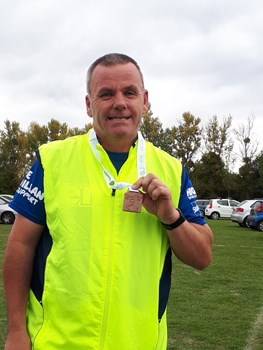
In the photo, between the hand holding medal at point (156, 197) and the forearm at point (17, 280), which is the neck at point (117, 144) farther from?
the forearm at point (17, 280)

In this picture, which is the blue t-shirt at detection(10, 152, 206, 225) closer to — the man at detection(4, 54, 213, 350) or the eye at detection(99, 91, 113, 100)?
the man at detection(4, 54, 213, 350)

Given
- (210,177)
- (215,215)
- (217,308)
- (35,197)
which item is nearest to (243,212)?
(215,215)

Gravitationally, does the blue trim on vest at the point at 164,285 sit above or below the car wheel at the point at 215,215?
above

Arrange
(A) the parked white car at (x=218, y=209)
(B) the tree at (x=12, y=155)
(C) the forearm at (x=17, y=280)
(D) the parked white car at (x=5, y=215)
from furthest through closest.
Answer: (B) the tree at (x=12, y=155)
(A) the parked white car at (x=218, y=209)
(D) the parked white car at (x=5, y=215)
(C) the forearm at (x=17, y=280)

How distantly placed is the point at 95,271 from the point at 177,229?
35 cm

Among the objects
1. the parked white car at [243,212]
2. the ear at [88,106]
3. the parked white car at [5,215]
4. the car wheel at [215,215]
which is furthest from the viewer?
the car wheel at [215,215]

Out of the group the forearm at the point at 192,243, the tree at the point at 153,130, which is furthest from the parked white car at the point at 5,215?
the tree at the point at 153,130

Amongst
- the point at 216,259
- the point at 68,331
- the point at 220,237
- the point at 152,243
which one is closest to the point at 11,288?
the point at 68,331

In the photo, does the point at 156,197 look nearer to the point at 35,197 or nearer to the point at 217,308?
the point at 35,197

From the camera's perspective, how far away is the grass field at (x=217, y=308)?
5340 millimetres

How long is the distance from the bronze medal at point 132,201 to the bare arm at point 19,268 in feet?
1.22

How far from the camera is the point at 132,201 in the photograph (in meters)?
1.90

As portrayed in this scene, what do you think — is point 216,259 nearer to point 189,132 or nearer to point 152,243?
point 152,243

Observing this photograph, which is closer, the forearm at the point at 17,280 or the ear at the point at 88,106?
the forearm at the point at 17,280
